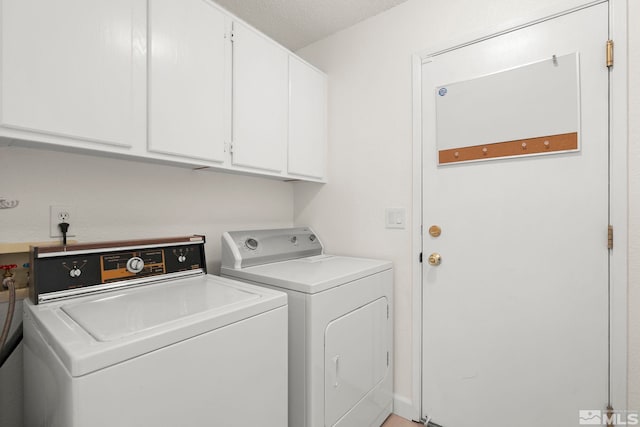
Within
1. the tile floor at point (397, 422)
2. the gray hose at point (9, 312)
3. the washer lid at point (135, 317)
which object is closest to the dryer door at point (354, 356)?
the tile floor at point (397, 422)

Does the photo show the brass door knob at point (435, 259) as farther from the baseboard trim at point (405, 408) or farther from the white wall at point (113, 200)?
the white wall at point (113, 200)

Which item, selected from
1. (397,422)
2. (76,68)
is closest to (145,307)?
(76,68)

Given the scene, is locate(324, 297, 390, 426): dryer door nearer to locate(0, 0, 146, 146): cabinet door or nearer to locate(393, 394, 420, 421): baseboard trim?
locate(393, 394, 420, 421): baseboard trim

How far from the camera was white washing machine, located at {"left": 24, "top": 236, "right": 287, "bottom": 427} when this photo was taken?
0.75 meters

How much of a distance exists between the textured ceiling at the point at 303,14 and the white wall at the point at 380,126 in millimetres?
86

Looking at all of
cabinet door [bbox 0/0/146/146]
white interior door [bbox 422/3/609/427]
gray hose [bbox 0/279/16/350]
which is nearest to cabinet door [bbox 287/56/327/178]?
white interior door [bbox 422/3/609/427]

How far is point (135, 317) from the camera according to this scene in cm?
97

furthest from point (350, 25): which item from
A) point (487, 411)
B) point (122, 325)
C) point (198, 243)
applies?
point (487, 411)

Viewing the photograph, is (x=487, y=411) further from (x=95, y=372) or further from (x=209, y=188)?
(x=209, y=188)

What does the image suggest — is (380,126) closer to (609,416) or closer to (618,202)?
(618,202)

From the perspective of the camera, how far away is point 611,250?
133cm

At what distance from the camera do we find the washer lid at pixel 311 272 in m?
1.38

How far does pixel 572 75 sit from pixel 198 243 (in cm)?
202

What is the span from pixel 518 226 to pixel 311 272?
3.63 feet
